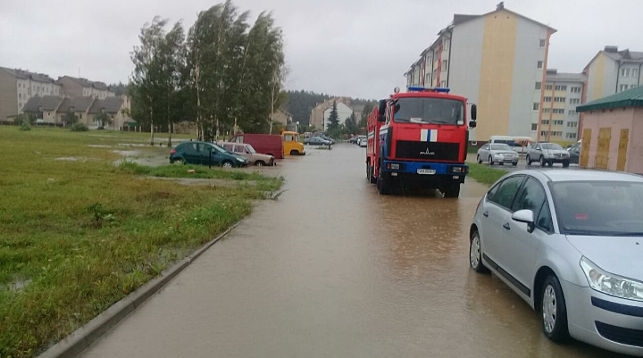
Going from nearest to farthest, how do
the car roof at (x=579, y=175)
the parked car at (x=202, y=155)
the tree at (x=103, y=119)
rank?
the car roof at (x=579, y=175) < the parked car at (x=202, y=155) < the tree at (x=103, y=119)

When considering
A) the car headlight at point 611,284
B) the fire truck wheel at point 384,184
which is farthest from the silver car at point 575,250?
the fire truck wheel at point 384,184

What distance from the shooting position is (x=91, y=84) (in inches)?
5896

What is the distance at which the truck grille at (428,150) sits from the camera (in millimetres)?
15578

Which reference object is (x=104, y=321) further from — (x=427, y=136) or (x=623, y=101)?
(x=623, y=101)

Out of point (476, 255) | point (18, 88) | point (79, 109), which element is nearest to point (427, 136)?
point (476, 255)

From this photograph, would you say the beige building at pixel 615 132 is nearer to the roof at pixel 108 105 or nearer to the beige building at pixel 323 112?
the roof at pixel 108 105

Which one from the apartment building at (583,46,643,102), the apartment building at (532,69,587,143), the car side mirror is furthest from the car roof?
the apartment building at (532,69,587,143)

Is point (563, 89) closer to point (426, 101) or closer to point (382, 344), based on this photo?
point (426, 101)

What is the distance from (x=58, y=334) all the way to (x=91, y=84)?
161 m

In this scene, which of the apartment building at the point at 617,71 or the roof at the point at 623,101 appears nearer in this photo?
the roof at the point at 623,101

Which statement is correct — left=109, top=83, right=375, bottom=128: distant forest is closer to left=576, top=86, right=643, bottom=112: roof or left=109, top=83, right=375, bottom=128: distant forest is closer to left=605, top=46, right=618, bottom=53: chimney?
left=605, top=46, right=618, bottom=53: chimney

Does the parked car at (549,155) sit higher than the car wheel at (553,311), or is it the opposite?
the parked car at (549,155)

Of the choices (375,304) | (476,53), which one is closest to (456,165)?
(375,304)

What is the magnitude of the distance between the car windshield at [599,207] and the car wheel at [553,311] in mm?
533
